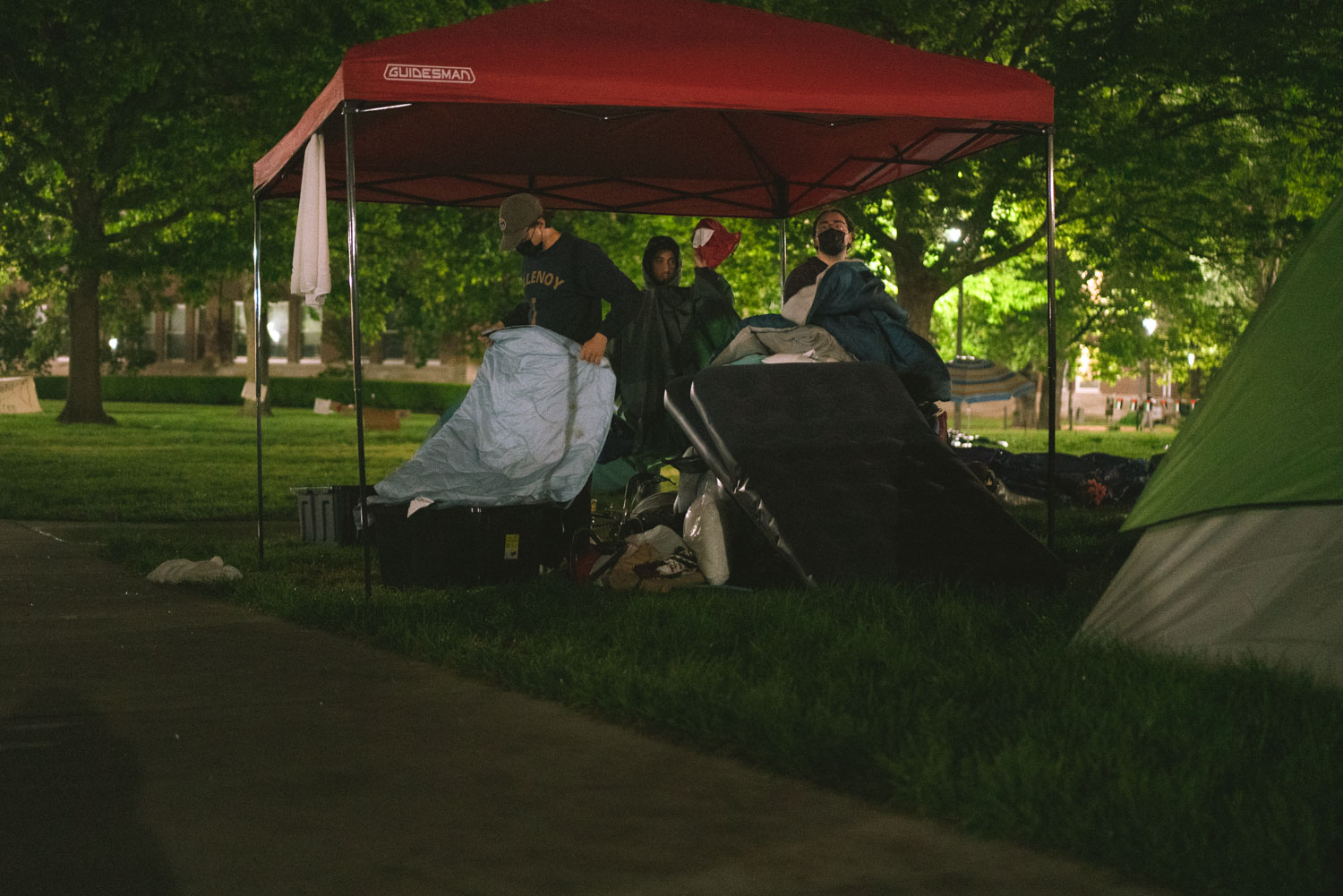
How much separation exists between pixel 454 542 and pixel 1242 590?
12.3 ft

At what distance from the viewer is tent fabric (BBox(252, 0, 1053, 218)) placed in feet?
21.3

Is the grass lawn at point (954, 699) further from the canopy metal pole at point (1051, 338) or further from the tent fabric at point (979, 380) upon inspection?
the tent fabric at point (979, 380)

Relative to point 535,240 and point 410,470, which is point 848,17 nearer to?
point 535,240

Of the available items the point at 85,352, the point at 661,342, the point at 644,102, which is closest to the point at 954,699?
the point at 644,102

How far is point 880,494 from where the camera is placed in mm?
6598

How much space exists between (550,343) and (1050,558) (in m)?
2.83

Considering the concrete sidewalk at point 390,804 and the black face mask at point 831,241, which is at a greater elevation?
the black face mask at point 831,241

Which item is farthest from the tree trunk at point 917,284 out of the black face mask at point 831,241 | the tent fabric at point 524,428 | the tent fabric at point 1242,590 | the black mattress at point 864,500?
the tent fabric at point 1242,590

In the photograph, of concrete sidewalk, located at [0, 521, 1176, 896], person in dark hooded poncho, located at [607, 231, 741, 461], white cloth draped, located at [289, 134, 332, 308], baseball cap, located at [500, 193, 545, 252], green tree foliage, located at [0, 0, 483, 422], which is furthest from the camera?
green tree foliage, located at [0, 0, 483, 422]

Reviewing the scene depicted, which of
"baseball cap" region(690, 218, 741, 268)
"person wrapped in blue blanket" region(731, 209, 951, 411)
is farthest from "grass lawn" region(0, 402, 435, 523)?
"person wrapped in blue blanket" region(731, 209, 951, 411)

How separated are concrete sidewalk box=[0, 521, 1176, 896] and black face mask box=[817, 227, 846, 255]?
3.79m

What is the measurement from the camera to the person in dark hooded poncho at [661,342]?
8492 millimetres

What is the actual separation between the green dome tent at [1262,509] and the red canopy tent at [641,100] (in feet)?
7.37

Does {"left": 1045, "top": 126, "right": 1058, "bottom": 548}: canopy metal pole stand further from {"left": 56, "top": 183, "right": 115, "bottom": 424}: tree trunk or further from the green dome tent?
{"left": 56, "top": 183, "right": 115, "bottom": 424}: tree trunk
